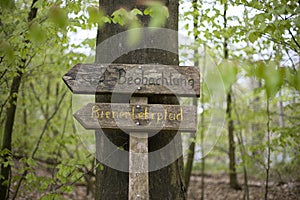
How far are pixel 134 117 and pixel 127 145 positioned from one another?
1.36ft

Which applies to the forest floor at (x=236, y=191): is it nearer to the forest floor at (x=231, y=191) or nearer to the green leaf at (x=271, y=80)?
the forest floor at (x=231, y=191)

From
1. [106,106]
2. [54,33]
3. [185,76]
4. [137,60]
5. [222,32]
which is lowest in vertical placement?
[106,106]

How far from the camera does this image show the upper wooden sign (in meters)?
2.60

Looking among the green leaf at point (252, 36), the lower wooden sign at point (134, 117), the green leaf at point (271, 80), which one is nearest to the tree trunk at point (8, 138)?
the lower wooden sign at point (134, 117)

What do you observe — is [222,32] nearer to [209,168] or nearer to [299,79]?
[299,79]

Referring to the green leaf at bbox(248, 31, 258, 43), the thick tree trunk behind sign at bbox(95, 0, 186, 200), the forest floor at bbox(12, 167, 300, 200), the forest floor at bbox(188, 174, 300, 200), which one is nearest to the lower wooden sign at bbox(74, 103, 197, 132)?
the thick tree trunk behind sign at bbox(95, 0, 186, 200)

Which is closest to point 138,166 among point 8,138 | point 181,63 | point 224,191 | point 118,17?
point 118,17

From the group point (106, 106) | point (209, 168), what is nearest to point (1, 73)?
point (106, 106)

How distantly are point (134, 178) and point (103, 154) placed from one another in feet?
1.83

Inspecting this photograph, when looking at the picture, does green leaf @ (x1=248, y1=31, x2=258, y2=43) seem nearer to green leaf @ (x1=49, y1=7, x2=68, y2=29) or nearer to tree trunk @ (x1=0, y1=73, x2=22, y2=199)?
green leaf @ (x1=49, y1=7, x2=68, y2=29)

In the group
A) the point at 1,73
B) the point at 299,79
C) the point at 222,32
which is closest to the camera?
the point at 299,79

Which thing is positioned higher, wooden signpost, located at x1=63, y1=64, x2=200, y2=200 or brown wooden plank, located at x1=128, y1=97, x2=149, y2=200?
wooden signpost, located at x1=63, y1=64, x2=200, y2=200

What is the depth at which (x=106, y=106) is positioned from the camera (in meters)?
2.55

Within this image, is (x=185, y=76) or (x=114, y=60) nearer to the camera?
(x=185, y=76)
